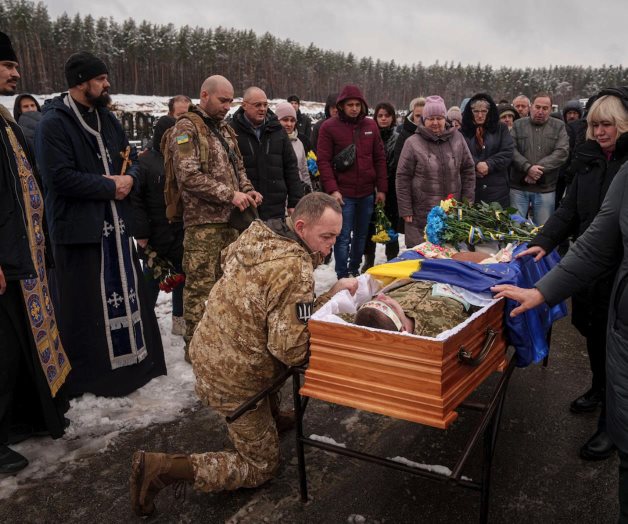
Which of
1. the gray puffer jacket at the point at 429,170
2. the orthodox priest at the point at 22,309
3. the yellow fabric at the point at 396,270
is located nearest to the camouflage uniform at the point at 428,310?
the yellow fabric at the point at 396,270

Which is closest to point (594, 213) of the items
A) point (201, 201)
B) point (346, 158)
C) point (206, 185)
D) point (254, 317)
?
point (254, 317)

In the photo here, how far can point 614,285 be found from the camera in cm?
212

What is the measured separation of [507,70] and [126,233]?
89.9 metres

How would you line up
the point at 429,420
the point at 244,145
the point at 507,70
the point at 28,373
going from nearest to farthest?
the point at 429,420 → the point at 28,373 → the point at 244,145 → the point at 507,70

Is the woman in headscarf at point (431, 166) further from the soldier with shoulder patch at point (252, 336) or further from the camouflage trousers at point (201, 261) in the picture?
the soldier with shoulder patch at point (252, 336)

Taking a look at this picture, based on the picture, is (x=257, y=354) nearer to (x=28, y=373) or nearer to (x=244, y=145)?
(x=28, y=373)

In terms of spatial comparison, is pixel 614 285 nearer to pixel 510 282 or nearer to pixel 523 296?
pixel 523 296

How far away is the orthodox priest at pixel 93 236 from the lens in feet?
11.1

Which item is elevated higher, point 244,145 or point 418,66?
point 418,66

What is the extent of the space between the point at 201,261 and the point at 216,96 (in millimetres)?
1333

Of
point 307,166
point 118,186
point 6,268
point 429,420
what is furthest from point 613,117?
point 307,166

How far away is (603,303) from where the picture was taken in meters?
3.00

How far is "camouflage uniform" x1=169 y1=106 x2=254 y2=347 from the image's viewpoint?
3910mm

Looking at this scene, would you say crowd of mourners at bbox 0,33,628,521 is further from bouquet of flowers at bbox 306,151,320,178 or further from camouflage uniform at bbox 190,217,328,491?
bouquet of flowers at bbox 306,151,320,178
